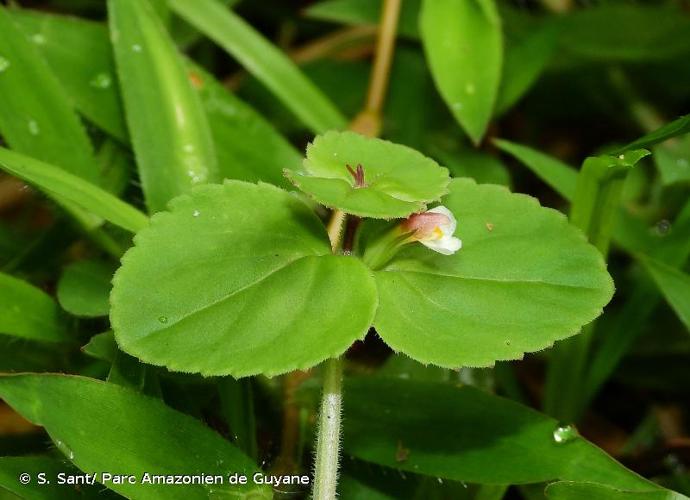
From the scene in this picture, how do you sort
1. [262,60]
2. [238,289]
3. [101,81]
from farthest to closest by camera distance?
[262,60], [101,81], [238,289]

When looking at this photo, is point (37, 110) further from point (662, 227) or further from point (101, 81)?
point (662, 227)

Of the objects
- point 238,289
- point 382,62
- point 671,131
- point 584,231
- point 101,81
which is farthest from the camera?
point 382,62

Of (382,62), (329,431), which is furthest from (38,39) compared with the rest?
(329,431)

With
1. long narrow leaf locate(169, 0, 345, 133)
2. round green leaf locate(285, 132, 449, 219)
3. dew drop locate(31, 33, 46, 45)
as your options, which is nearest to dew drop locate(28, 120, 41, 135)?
dew drop locate(31, 33, 46, 45)

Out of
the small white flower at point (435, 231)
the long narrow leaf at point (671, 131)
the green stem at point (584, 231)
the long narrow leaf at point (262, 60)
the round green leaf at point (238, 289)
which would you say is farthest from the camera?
the long narrow leaf at point (262, 60)

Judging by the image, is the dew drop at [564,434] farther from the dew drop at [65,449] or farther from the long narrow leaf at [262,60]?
the long narrow leaf at [262,60]

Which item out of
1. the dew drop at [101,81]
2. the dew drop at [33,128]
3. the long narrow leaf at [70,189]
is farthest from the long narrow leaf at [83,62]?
the long narrow leaf at [70,189]

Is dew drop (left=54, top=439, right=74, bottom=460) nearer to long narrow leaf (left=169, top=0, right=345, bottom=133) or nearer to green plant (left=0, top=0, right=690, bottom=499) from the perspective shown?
green plant (left=0, top=0, right=690, bottom=499)
